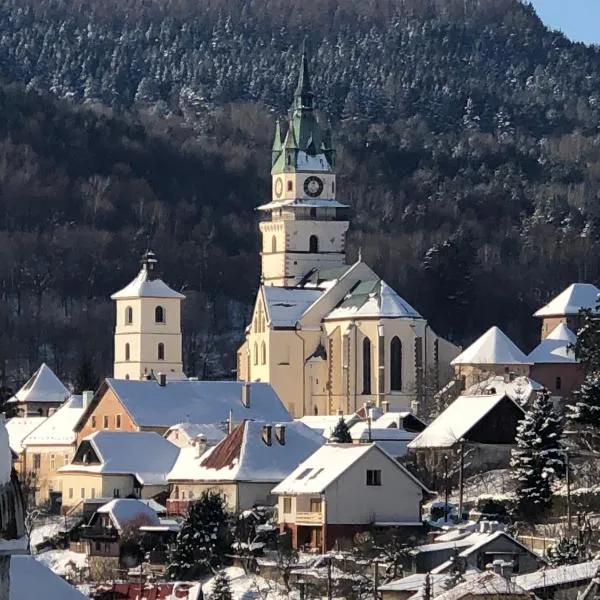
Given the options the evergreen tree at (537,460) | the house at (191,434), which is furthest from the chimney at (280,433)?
the evergreen tree at (537,460)

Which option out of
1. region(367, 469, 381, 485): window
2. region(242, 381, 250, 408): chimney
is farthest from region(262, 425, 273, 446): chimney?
region(242, 381, 250, 408): chimney

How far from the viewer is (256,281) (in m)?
137

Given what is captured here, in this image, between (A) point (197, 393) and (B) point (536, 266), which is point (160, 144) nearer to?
(B) point (536, 266)

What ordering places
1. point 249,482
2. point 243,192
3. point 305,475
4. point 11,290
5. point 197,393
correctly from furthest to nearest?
1. point 243,192
2. point 11,290
3. point 197,393
4. point 249,482
5. point 305,475

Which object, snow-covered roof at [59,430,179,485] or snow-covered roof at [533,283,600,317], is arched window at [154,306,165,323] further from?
snow-covered roof at [59,430,179,485]

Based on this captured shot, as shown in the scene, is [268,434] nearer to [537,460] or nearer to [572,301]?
[537,460]

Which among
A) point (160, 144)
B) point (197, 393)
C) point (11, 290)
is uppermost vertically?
point (160, 144)

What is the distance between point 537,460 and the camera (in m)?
50.2

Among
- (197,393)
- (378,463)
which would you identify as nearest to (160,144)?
(197,393)

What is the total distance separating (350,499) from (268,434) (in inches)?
313

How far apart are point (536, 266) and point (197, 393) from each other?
73476 millimetres

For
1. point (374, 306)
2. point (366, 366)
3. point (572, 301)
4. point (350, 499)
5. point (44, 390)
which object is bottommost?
point (350, 499)

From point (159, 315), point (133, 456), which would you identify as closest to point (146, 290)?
point (159, 315)

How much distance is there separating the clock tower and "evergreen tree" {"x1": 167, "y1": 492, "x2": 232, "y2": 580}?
45.6 meters
